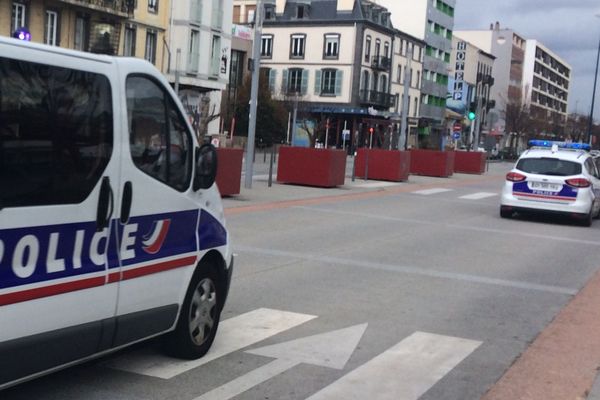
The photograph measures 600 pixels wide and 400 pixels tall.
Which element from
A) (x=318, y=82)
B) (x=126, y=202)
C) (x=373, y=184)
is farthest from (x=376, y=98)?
(x=126, y=202)

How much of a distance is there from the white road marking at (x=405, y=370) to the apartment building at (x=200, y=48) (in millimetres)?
38195

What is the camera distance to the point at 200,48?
4809 cm

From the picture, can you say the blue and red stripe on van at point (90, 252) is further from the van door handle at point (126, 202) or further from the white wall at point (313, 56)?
the white wall at point (313, 56)

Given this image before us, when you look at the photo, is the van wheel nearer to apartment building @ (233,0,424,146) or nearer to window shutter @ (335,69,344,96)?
apartment building @ (233,0,424,146)

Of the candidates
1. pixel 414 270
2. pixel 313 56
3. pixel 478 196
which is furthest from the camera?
pixel 313 56

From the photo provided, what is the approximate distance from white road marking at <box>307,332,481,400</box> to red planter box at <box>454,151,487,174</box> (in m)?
37.1

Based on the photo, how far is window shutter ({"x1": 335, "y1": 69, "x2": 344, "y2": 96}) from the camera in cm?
7125

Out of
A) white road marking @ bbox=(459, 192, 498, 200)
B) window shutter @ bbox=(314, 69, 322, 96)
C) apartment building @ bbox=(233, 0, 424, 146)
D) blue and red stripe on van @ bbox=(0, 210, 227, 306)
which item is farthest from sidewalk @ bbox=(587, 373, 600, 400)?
window shutter @ bbox=(314, 69, 322, 96)

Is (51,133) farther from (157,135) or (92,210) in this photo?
(157,135)

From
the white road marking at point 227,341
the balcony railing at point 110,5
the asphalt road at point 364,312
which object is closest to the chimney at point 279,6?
the balcony railing at point 110,5

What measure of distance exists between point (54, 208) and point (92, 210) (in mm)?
307

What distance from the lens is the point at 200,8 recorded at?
157ft

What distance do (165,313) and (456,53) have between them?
107m

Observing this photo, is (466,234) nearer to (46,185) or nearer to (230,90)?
(46,185)
